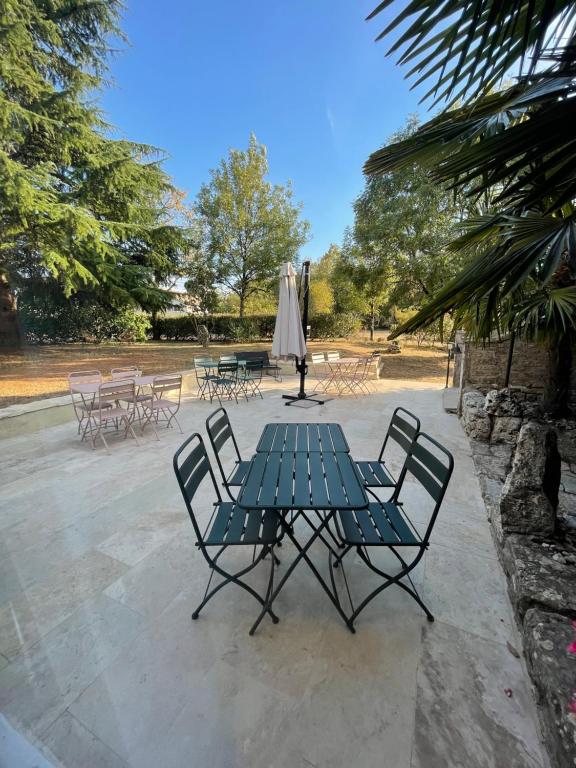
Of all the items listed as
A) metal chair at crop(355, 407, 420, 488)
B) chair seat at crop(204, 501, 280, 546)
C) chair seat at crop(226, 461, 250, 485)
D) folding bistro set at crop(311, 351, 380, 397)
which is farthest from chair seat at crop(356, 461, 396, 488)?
folding bistro set at crop(311, 351, 380, 397)

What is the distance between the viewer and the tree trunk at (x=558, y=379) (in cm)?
346

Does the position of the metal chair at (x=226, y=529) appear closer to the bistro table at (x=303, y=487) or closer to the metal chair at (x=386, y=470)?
the bistro table at (x=303, y=487)

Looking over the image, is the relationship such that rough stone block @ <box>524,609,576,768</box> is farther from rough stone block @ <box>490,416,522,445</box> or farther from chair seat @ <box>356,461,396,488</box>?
rough stone block @ <box>490,416,522,445</box>

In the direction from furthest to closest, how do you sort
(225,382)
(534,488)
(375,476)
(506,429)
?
1. (225,382)
2. (506,429)
3. (375,476)
4. (534,488)

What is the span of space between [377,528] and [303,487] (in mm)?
476

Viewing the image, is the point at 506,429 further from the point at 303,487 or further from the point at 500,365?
the point at 303,487

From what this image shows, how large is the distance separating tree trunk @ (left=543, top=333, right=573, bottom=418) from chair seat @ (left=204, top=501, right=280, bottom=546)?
3496 mm

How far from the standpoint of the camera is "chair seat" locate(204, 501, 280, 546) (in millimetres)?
1639

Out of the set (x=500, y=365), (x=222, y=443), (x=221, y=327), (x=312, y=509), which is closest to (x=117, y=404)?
(x=222, y=443)

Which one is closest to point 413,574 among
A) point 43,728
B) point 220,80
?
point 43,728

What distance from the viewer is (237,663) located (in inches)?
56.4

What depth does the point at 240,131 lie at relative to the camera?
44.0ft

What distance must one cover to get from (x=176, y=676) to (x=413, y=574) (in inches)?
55.7

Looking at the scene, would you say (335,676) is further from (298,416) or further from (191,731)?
(298,416)
